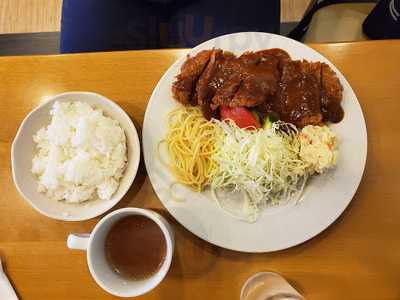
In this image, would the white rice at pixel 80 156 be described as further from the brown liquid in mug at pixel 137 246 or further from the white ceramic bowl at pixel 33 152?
the brown liquid in mug at pixel 137 246

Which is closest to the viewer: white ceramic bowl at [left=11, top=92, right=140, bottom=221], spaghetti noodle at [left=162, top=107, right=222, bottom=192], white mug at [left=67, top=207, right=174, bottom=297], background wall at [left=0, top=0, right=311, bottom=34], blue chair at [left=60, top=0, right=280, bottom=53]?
white mug at [left=67, top=207, right=174, bottom=297]

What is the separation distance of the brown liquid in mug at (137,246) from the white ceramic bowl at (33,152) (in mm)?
91

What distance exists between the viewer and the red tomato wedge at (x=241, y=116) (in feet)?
4.52

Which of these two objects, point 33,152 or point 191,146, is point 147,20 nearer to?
point 191,146

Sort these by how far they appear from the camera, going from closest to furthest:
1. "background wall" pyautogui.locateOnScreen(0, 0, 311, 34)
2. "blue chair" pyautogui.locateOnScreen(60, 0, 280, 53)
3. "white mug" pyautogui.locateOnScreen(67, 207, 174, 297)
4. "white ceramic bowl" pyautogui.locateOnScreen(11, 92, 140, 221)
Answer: "white mug" pyautogui.locateOnScreen(67, 207, 174, 297), "white ceramic bowl" pyautogui.locateOnScreen(11, 92, 140, 221), "blue chair" pyautogui.locateOnScreen(60, 0, 280, 53), "background wall" pyautogui.locateOnScreen(0, 0, 311, 34)

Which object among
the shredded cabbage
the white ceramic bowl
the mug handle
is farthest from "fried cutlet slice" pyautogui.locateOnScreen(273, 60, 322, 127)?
the mug handle

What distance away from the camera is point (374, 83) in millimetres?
1433

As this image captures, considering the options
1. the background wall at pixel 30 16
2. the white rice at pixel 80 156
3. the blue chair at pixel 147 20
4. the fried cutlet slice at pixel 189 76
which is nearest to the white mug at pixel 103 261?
the white rice at pixel 80 156

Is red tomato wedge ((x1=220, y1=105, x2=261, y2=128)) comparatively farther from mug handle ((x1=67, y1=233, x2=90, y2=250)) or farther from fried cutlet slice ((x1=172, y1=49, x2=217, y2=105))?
mug handle ((x1=67, y1=233, x2=90, y2=250))

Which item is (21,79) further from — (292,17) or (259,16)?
(292,17)

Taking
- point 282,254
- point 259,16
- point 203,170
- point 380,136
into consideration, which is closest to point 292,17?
point 259,16

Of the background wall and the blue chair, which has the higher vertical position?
the blue chair

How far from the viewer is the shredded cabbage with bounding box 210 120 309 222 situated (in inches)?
52.9

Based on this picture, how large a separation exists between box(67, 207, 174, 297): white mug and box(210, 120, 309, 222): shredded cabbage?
0.31 m
